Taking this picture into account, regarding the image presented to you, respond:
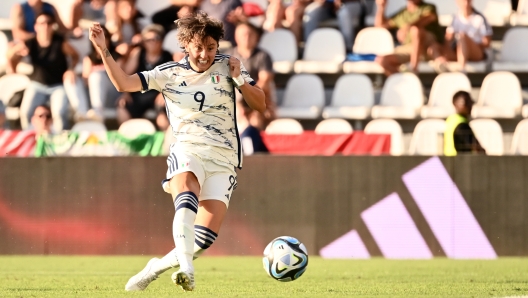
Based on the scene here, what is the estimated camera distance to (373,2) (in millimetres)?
14930

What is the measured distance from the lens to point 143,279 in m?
6.72

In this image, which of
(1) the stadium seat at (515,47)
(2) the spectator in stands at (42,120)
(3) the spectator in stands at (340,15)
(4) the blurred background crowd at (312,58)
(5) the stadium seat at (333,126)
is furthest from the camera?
(3) the spectator in stands at (340,15)

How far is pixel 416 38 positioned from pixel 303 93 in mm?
1821

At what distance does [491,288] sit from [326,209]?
3870 millimetres

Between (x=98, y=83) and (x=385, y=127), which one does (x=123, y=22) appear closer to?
(x=98, y=83)

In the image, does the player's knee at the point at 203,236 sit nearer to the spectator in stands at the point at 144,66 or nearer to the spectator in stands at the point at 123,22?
the spectator in stands at the point at 144,66

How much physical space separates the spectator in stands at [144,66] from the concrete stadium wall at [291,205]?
2509 mm

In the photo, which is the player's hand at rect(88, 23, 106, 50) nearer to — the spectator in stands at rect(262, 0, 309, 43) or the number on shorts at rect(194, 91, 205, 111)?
the number on shorts at rect(194, 91, 205, 111)

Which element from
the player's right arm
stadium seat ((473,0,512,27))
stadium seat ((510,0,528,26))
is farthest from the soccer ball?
stadium seat ((510,0,528,26))

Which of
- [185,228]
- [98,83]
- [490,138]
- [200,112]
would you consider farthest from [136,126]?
[185,228]

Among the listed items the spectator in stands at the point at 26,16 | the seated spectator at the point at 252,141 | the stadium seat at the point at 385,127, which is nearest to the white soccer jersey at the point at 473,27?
the stadium seat at the point at 385,127

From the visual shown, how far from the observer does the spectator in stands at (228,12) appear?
14109 millimetres

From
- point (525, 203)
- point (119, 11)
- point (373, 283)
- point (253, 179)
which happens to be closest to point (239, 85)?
point (373, 283)

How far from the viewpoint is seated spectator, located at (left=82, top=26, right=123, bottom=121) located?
1380 centimetres
